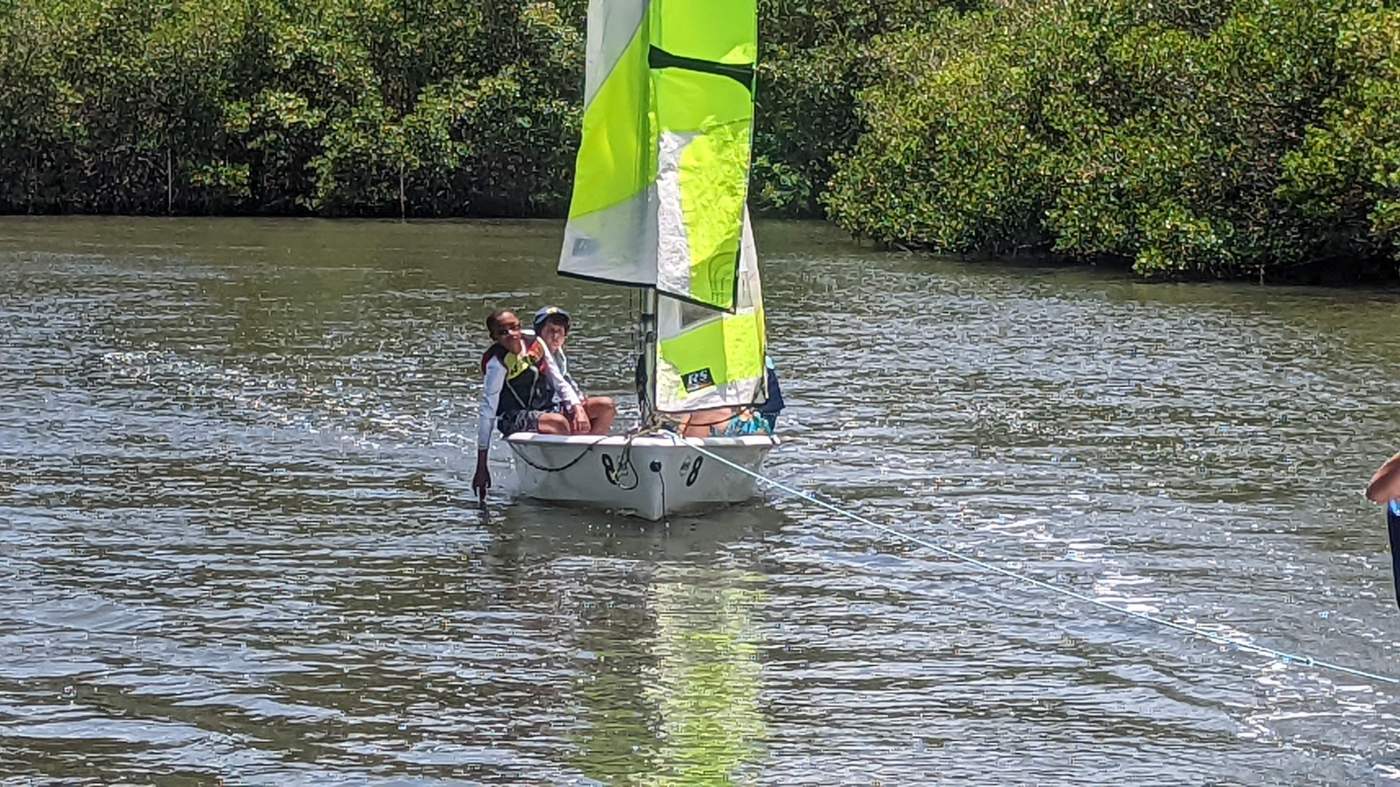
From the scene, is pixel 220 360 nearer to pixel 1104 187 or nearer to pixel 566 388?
pixel 566 388

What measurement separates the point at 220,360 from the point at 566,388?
33.7 feet

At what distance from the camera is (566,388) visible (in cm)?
1516

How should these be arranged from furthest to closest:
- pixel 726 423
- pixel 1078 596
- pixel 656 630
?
pixel 726 423
pixel 1078 596
pixel 656 630

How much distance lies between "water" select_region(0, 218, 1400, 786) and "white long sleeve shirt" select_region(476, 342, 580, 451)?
69cm

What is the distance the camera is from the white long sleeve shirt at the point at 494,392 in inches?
586

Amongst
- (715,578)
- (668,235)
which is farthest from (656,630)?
(668,235)

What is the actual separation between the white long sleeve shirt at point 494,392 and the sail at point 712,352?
700mm

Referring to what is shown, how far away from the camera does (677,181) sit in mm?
14664

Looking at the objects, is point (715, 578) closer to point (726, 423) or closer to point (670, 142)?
point (726, 423)

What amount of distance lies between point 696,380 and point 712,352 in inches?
10.0

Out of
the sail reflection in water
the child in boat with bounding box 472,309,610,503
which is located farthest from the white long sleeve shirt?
the sail reflection in water

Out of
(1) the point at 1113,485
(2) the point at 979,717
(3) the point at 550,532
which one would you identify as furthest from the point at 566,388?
(2) the point at 979,717

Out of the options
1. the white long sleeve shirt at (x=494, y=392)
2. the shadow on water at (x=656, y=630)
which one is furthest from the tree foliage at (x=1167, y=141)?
the shadow on water at (x=656, y=630)

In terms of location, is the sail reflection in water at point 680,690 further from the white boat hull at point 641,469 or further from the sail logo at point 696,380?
the sail logo at point 696,380
